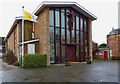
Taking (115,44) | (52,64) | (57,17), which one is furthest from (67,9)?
(115,44)

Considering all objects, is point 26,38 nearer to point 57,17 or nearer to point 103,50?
point 57,17

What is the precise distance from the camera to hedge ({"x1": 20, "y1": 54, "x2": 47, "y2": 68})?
35.3 feet

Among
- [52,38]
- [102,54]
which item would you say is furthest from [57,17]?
[102,54]

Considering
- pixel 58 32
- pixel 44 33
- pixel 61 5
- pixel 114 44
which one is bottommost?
pixel 114 44

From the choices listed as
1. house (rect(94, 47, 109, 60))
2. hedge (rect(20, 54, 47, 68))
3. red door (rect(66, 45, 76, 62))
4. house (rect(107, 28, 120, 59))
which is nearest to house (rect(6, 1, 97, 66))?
red door (rect(66, 45, 76, 62))

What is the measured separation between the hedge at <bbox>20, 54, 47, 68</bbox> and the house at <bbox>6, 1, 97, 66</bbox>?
0.89 m

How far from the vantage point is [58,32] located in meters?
13.8

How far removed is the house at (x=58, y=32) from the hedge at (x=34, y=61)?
889mm

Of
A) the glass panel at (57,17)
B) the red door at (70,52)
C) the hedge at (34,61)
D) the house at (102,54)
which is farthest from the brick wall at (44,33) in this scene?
the house at (102,54)

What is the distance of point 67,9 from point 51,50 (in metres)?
5.48

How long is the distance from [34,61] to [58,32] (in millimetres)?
4519

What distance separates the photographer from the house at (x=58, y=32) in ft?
42.0

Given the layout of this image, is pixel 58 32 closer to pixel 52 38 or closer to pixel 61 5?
pixel 52 38

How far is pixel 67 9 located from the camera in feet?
48.1
